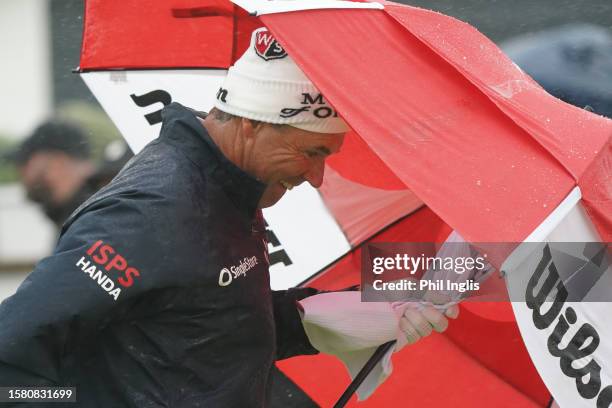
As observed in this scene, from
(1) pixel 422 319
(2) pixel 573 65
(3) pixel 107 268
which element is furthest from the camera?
(2) pixel 573 65

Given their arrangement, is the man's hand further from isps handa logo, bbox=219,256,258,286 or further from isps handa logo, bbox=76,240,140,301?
isps handa logo, bbox=76,240,140,301

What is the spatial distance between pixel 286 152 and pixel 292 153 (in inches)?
0.7

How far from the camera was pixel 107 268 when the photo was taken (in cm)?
267

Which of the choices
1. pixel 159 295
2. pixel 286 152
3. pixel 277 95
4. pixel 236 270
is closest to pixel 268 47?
pixel 277 95

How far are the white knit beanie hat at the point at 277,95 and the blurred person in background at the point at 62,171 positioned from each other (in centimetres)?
362

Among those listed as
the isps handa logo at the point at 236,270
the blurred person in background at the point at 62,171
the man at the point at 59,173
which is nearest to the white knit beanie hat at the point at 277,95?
the isps handa logo at the point at 236,270

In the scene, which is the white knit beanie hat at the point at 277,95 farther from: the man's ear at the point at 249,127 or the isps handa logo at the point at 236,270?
the isps handa logo at the point at 236,270

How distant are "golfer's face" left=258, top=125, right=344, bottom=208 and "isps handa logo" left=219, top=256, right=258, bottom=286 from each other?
187 millimetres

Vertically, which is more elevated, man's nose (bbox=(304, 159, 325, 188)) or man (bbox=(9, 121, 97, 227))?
man's nose (bbox=(304, 159, 325, 188))

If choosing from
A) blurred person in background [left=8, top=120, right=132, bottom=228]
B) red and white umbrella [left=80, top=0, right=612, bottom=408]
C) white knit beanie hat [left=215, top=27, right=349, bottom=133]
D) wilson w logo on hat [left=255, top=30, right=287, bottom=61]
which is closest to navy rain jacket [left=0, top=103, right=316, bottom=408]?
white knit beanie hat [left=215, top=27, right=349, bottom=133]

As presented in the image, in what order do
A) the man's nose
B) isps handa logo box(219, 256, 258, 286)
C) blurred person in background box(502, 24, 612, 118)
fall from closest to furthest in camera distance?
isps handa logo box(219, 256, 258, 286) → the man's nose → blurred person in background box(502, 24, 612, 118)

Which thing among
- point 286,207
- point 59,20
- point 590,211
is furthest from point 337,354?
point 59,20

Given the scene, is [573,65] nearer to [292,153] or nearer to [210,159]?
[292,153]

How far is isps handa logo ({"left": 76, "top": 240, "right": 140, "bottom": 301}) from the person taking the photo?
2.66m
